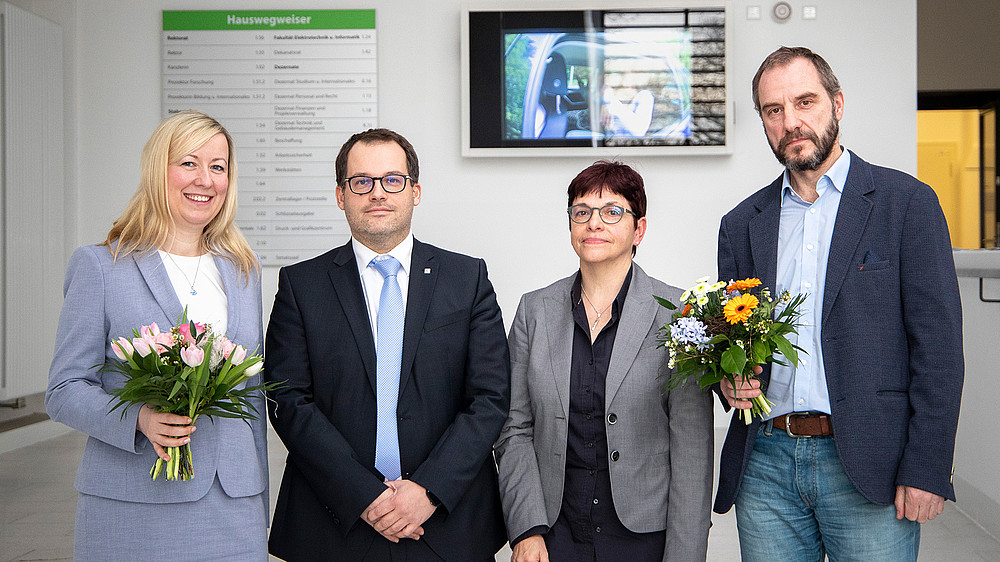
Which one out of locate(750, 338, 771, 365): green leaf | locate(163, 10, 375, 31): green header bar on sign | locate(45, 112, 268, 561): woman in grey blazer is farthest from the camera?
locate(163, 10, 375, 31): green header bar on sign

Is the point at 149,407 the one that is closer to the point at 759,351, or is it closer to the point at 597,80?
the point at 759,351

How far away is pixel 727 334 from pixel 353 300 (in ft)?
3.38

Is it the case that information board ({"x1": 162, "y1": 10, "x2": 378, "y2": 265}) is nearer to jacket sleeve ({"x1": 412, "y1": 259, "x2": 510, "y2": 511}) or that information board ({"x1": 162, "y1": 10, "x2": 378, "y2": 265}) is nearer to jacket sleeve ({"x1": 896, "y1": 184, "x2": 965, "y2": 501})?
jacket sleeve ({"x1": 412, "y1": 259, "x2": 510, "y2": 511})

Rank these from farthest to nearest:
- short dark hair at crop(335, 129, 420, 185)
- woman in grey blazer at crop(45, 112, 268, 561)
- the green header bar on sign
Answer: the green header bar on sign < short dark hair at crop(335, 129, 420, 185) < woman in grey blazer at crop(45, 112, 268, 561)

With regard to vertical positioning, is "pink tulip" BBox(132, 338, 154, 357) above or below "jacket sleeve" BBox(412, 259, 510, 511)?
above

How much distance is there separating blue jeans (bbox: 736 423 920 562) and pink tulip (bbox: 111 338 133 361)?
64.1 inches

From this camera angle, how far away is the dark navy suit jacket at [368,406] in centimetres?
214

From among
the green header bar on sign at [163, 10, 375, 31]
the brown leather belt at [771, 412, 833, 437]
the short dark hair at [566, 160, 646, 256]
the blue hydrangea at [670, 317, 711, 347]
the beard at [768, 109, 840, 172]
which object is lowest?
the brown leather belt at [771, 412, 833, 437]

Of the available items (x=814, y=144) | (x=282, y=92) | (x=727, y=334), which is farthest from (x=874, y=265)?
(x=282, y=92)

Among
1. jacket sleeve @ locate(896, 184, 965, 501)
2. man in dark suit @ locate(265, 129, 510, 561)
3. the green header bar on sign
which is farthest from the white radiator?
jacket sleeve @ locate(896, 184, 965, 501)

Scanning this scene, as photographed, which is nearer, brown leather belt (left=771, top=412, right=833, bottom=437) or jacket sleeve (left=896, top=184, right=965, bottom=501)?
jacket sleeve (left=896, top=184, right=965, bottom=501)

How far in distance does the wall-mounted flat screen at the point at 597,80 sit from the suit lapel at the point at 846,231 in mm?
3675

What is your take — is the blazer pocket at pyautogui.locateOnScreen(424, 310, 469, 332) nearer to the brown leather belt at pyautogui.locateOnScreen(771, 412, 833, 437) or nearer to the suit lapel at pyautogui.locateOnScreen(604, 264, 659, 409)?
the suit lapel at pyautogui.locateOnScreen(604, 264, 659, 409)

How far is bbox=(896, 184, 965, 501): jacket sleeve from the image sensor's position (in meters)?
1.95
